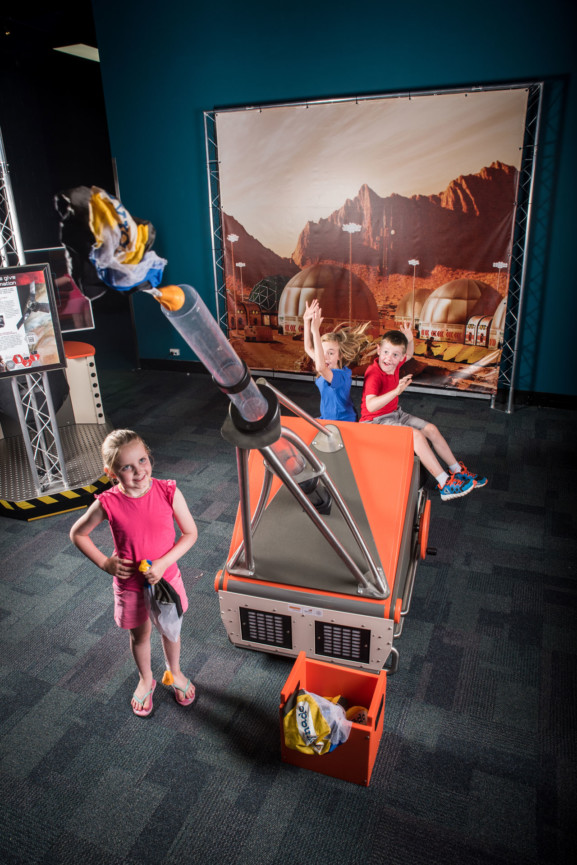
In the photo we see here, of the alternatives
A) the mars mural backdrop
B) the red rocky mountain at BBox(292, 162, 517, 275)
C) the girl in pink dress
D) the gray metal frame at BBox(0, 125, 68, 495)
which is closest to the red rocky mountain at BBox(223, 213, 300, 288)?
the mars mural backdrop

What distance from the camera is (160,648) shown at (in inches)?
101

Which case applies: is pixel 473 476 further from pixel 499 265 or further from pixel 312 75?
pixel 312 75

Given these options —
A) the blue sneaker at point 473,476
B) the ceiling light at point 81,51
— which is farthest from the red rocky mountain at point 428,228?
the ceiling light at point 81,51

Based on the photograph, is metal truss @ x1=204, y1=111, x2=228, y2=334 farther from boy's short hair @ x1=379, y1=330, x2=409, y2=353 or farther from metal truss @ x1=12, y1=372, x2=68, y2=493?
boy's short hair @ x1=379, y1=330, x2=409, y2=353

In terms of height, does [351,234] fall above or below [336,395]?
above

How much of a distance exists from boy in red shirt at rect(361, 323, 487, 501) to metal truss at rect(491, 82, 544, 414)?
1610 millimetres

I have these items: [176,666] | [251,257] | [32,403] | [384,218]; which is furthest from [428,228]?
[176,666]

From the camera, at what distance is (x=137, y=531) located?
1.96m

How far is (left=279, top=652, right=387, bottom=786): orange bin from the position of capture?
6.04 feet

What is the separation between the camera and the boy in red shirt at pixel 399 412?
10.6 ft

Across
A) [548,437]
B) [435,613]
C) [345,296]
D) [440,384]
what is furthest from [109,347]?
[435,613]

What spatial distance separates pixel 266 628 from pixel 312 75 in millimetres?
4743

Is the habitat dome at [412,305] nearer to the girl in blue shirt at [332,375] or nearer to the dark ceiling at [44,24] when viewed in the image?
the girl in blue shirt at [332,375]

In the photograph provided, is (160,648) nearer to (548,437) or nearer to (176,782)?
(176,782)
